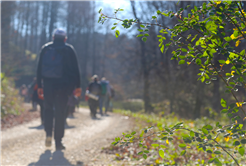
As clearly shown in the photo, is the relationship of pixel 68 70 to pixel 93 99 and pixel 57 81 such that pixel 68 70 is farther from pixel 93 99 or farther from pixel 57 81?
pixel 93 99

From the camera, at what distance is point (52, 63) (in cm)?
493

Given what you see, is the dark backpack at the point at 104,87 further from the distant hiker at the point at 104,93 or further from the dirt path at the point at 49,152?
the dirt path at the point at 49,152

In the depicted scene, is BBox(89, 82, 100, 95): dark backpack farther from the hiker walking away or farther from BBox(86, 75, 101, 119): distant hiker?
the hiker walking away

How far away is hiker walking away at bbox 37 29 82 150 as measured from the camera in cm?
493

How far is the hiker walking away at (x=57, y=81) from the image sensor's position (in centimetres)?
493

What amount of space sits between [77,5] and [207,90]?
29.2 metres

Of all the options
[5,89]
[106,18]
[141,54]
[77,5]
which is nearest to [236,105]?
[106,18]

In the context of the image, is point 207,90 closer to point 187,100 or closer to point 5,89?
point 187,100

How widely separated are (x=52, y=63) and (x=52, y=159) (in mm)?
1794

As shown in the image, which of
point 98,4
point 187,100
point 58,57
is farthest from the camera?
point 98,4

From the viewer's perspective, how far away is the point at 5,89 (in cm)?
1380

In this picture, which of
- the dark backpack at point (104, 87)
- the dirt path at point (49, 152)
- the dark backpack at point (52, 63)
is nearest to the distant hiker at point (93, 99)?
the dark backpack at point (104, 87)

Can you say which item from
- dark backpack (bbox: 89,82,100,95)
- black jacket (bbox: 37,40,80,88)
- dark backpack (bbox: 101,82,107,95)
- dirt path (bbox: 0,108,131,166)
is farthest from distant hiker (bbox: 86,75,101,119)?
black jacket (bbox: 37,40,80,88)

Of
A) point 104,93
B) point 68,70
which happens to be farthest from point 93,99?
point 68,70
